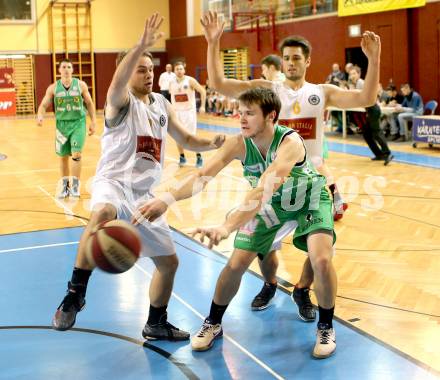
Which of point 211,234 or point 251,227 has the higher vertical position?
point 211,234

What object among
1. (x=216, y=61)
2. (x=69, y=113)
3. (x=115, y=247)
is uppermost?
(x=216, y=61)

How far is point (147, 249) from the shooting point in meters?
4.43

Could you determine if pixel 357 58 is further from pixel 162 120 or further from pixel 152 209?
pixel 152 209

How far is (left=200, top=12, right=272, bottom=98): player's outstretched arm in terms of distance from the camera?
483cm

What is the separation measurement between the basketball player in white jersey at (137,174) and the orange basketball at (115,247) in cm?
32

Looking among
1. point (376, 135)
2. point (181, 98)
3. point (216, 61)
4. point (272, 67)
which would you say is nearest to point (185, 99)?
point (181, 98)

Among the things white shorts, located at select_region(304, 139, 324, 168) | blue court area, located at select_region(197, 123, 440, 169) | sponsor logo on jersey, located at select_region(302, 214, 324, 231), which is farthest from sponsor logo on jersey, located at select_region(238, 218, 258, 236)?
blue court area, located at select_region(197, 123, 440, 169)

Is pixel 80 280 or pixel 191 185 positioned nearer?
pixel 191 185

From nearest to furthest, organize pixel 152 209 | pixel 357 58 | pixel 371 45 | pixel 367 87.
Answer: pixel 152 209 < pixel 371 45 < pixel 367 87 < pixel 357 58

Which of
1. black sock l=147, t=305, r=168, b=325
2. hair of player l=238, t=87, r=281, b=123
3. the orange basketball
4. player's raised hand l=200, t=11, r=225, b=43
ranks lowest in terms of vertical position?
black sock l=147, t=305, r=168, b=325

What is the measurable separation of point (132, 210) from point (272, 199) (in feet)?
3.22

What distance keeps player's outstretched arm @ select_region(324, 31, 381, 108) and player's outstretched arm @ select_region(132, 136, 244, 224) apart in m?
1.28

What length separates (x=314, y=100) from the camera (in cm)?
561

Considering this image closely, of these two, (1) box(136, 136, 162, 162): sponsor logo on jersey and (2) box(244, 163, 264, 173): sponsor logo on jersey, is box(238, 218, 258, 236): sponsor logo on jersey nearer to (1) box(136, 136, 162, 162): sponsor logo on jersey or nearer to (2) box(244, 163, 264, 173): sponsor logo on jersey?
(2) box(244, 163, 264, 173): sponsor logo on jersey
